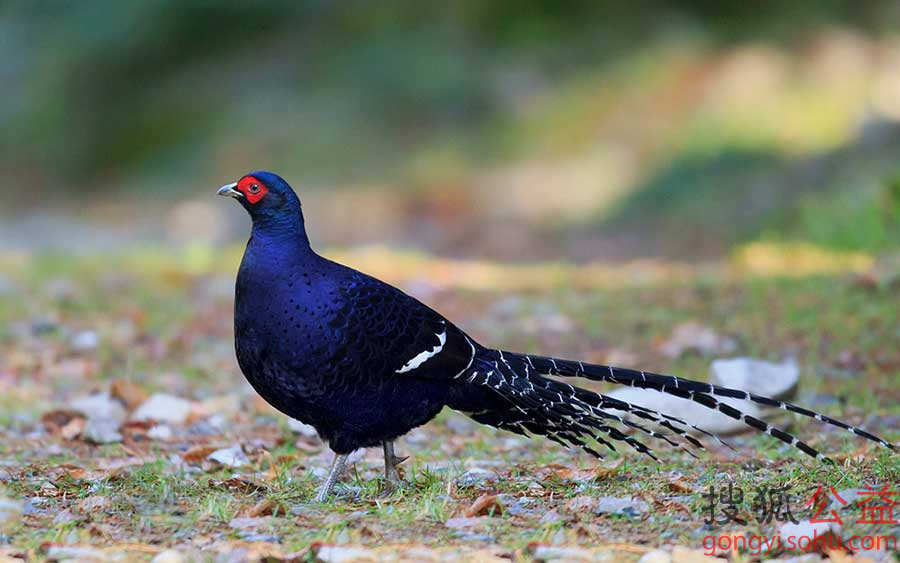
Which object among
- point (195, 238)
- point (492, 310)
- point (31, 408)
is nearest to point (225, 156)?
point (195, 238)

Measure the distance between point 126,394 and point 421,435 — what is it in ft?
4.58

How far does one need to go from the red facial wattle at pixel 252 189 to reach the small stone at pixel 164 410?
163 cm

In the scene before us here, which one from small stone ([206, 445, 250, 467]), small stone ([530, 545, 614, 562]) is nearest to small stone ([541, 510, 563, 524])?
small stone ([530, 545, 614, 562])

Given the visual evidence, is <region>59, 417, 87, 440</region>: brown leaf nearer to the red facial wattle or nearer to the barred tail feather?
the red facial wattle

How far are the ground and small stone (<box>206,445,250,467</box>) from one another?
0.06 ft

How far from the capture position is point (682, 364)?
20.2 ft

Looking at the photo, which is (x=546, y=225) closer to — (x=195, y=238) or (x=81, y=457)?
(x=195, y=238)

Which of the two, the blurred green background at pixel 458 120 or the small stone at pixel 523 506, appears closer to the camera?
the small stone at pixel 523 506

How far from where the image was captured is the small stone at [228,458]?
14.7 ft

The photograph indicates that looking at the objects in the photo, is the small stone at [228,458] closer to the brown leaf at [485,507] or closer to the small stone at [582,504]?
the brown leaf at [485,507]

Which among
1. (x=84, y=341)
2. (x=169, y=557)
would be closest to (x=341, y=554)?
(x=169, y=557)

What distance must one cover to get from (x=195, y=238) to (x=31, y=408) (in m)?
8.87

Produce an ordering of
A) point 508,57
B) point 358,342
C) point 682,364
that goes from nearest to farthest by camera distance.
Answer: point 358,342 → point 682,364 → point 508,57

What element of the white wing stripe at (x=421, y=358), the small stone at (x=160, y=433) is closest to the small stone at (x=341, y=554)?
the white wing stripe at (x=421, y=358)
